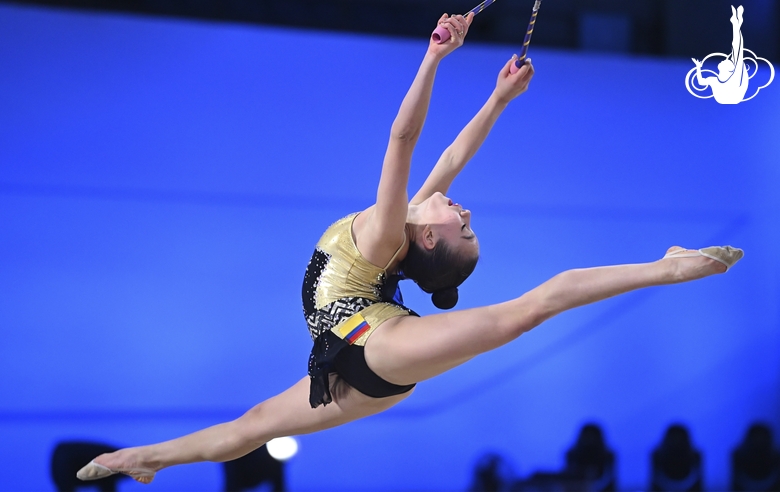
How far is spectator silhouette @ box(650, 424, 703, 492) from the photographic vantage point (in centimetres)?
472

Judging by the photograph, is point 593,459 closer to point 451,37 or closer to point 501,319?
point 501,319

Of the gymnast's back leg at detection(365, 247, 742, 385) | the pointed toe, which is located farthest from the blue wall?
the gymnast's back leg at detection(365, 247, 742, 385)

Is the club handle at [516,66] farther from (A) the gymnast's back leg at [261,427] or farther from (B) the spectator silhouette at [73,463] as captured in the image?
(B) the spectator silhouette at [73,463]

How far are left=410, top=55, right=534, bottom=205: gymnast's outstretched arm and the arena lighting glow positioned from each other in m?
2.04

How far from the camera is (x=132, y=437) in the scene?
4.12 meters

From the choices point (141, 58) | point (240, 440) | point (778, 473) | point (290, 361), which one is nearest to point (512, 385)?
point (290, 361)

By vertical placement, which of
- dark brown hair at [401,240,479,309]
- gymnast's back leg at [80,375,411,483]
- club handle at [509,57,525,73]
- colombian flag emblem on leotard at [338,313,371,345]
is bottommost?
gymnast's back leg at [80,375,411,483]

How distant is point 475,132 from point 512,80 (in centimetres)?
22

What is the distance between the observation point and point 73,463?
3.89 meters

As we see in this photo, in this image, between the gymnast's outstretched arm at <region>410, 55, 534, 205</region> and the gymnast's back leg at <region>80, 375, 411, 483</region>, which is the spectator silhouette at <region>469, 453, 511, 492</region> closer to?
the gymnast's back leg at <region>80, 375, 411, 483</region>

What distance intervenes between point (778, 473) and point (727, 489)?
0.31m

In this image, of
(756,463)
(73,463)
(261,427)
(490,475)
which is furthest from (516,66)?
(756,463)

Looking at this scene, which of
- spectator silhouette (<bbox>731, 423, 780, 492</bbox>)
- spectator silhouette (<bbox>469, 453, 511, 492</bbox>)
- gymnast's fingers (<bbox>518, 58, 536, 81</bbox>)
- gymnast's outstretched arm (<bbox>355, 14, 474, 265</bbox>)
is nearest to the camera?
gymnast's outstretched arm (<bbox>355, 14, 474, 265</bbox>)

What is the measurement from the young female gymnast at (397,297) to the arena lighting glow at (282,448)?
145 centimetres
